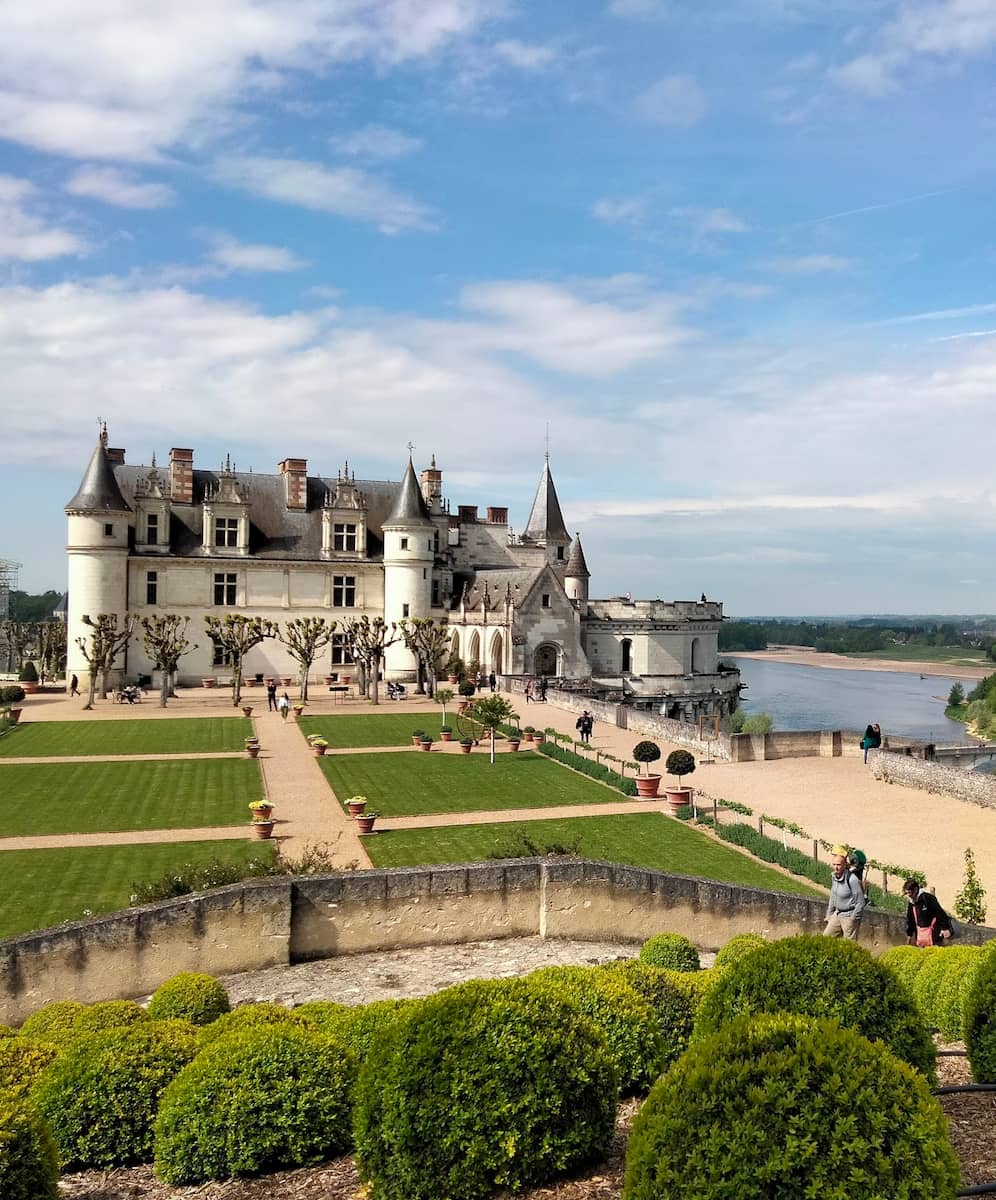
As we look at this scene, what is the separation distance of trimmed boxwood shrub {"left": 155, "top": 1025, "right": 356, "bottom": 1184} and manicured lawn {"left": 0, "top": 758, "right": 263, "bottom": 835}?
1500 centimetres

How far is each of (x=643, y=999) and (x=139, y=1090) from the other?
3.73 meters

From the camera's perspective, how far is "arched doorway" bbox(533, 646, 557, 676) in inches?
2029

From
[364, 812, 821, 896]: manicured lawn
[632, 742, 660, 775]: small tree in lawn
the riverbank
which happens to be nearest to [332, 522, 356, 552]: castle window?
[632, 742, 660, 775]: small tree in lawn

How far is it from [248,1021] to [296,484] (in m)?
49.0

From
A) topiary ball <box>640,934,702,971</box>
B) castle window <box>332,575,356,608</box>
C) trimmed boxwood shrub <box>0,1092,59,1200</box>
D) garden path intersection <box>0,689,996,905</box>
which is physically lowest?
garden path intersection <box>0,689,996,905</box>

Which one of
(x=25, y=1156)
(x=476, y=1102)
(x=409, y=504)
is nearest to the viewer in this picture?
(x=25, y=1156)

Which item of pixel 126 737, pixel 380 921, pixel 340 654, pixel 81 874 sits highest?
pixel 340 654

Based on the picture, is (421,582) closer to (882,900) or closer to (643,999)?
(882,900)

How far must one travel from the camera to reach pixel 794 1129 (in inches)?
166

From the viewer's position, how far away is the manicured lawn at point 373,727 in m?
32.4

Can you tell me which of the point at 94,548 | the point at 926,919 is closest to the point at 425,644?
the point at 94,548

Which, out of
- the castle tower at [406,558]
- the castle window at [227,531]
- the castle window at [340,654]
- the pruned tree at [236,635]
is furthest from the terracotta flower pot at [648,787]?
the castle window at [227,531]

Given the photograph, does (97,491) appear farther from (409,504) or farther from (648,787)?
(648,787)

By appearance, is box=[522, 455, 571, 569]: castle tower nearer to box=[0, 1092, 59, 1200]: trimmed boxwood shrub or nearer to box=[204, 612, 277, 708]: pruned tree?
box=[204, 612, 277, 708]: pruned tree
